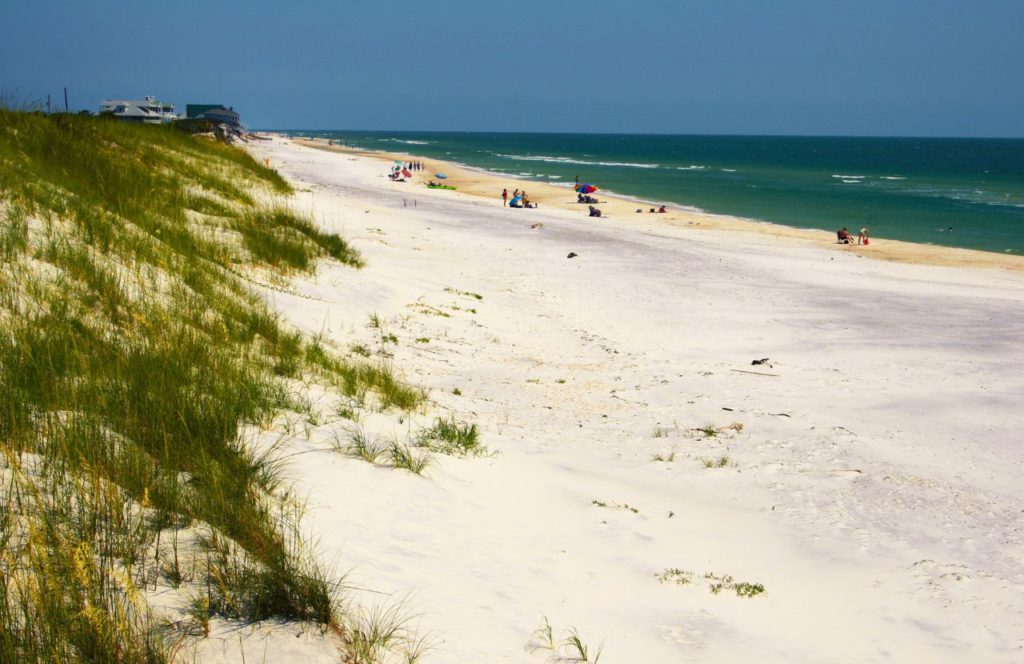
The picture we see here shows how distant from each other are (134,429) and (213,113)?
305ft

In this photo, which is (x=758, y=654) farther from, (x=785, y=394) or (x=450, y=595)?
(x=785, y=394)

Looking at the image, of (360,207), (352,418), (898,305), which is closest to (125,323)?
(352,418)

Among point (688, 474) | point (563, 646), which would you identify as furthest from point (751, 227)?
point (563, 646)

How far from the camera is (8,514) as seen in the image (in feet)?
8.86

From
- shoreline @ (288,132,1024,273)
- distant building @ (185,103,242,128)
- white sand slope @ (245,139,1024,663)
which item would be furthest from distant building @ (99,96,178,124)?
white sand slope @ (245,139,1024,663)

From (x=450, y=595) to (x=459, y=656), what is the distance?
0.49 metres

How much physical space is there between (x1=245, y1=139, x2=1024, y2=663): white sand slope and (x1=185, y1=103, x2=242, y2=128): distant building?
3143 inches

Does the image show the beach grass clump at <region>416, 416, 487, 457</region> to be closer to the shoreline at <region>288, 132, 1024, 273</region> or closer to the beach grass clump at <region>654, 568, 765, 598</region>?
the beach grass clump at <region>654, 568, 765, 598</region>

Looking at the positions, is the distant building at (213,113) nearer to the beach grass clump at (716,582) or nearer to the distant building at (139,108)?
the distant building at (139,108)

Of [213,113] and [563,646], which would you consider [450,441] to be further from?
[213,113]

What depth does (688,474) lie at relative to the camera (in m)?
6.56

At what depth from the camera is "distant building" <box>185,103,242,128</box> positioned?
84500 mm

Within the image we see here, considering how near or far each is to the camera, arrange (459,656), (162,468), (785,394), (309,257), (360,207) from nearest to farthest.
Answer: (459,656) < (162,468) < (785,394) < (309,257) < (360,207)

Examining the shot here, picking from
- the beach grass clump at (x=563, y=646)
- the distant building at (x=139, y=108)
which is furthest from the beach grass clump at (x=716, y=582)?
the distant building at (x=139, y=108)
